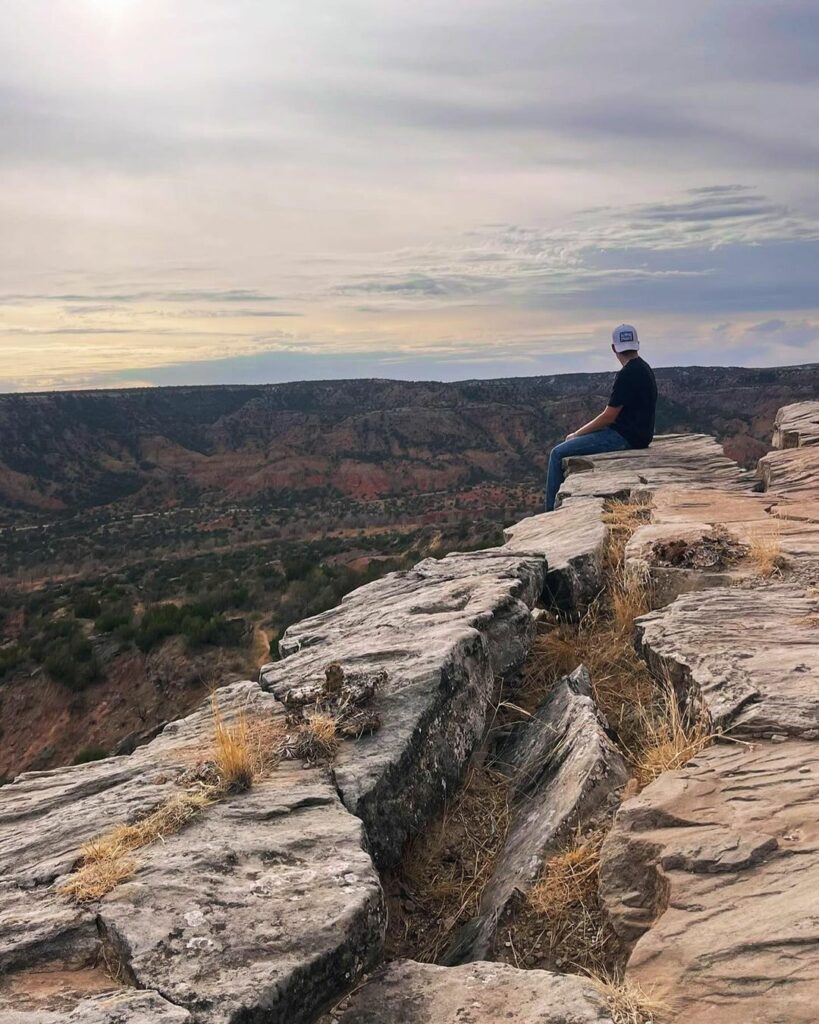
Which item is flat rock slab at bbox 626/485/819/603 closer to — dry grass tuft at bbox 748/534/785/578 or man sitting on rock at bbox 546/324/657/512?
dry grass tuft at bbox 748/534/785/578

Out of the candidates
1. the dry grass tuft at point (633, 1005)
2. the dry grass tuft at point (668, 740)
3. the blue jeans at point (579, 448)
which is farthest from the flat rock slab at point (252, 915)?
the blue jeans at point (579, 448)

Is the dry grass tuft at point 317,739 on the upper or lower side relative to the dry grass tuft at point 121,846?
upper

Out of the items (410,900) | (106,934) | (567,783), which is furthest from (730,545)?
(106,934)

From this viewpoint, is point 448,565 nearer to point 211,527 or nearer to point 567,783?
point 567,783

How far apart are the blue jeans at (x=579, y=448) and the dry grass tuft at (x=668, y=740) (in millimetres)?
5535

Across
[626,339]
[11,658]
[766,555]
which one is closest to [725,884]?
[766,555]

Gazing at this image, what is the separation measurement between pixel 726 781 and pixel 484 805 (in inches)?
52.9

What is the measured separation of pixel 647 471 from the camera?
938 cm

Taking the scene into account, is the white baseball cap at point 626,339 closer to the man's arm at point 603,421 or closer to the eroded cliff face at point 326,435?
the man's arm at point 603,421

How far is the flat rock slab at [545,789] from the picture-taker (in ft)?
10.5

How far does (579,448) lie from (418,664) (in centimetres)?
586

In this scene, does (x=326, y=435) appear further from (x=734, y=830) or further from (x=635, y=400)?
(x=734, y=830)

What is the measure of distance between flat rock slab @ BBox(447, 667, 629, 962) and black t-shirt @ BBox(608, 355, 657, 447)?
513 centimetres

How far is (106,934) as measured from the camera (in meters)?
2.69
